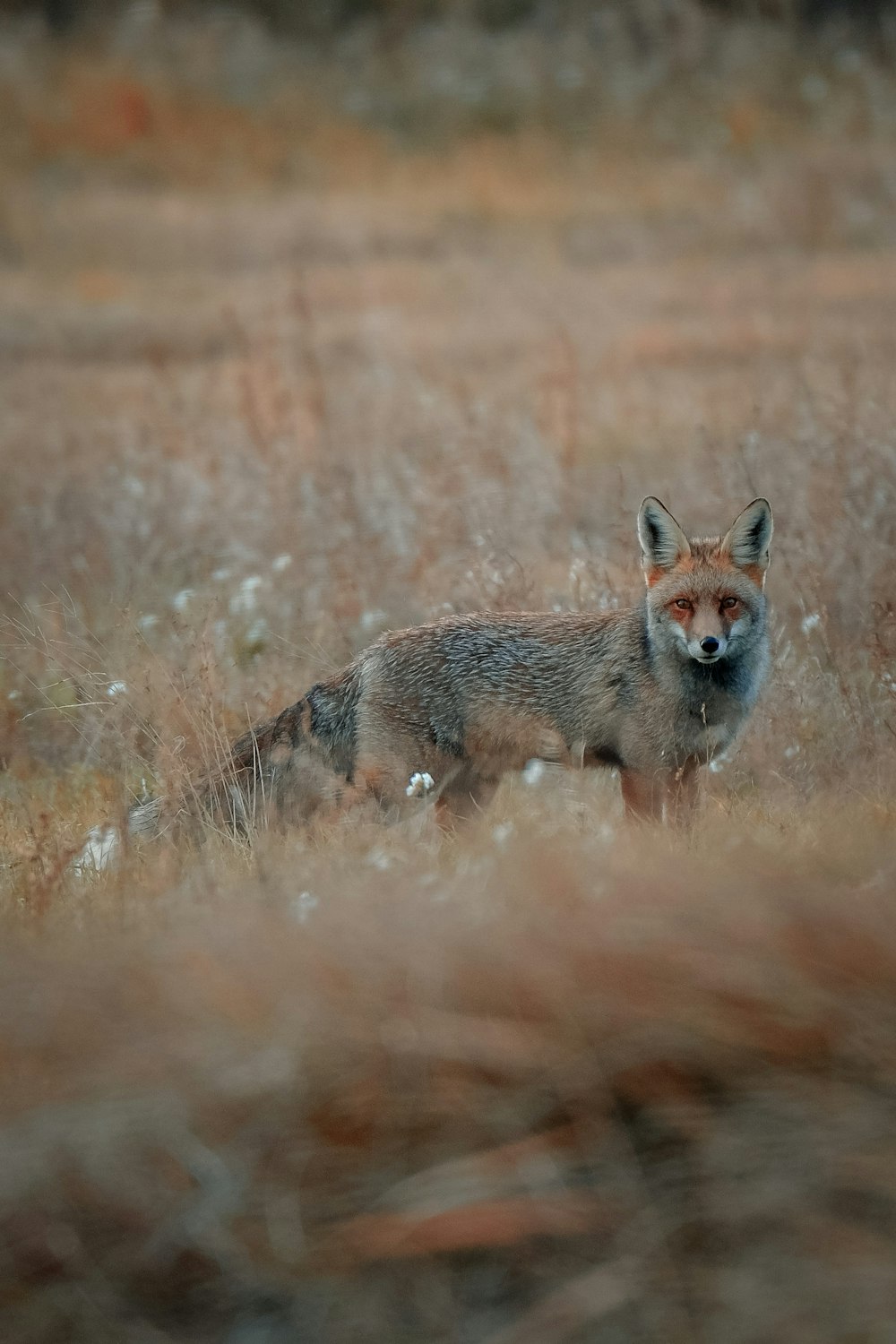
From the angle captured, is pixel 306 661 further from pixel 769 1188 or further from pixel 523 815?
pixel 769 1188

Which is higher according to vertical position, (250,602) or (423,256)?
(423,256)

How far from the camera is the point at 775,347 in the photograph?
14250 millimetres

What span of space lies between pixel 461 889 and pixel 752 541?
293cm

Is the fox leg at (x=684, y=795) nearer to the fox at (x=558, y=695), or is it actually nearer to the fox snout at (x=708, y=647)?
the fox at (x=558, y=695)

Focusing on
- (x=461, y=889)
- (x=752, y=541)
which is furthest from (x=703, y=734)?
(x=461, y=889)

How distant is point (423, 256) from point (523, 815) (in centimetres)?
1605

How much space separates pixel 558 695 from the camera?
19.6 feet

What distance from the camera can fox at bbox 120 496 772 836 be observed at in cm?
575

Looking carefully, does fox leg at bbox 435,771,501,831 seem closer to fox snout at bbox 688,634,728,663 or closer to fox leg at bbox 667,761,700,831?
fox leg at bbox 667,761,700,831

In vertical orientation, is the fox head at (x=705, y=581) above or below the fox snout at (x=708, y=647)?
above

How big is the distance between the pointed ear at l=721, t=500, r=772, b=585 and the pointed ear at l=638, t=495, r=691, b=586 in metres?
0.19

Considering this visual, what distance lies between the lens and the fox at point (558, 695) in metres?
5.75

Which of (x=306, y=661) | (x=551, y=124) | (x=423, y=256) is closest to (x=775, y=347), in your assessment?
(x=551, y=124)

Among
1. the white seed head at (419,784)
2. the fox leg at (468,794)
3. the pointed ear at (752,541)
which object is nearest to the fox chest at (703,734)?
the pointed ear at (752,541)
